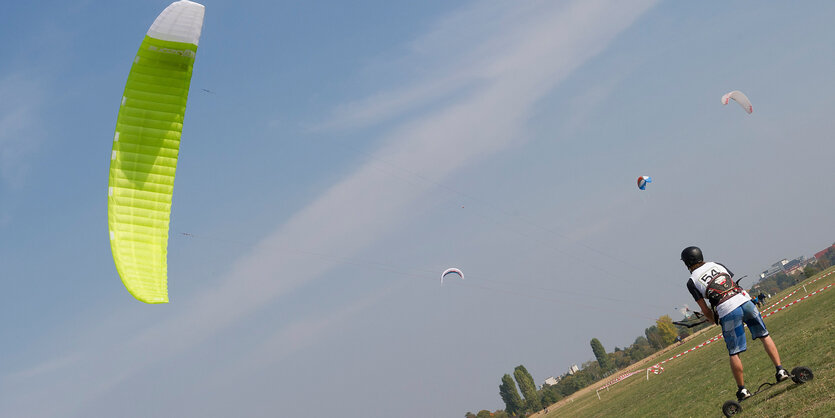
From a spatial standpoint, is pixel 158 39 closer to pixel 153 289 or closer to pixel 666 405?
pixel 153 289

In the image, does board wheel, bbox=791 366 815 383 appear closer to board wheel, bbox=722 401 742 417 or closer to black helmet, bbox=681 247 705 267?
board wheel, bbox=722 401 742 417

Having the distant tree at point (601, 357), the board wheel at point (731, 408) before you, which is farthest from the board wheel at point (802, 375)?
the distant tree at point (601, 357)

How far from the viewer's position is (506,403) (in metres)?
127

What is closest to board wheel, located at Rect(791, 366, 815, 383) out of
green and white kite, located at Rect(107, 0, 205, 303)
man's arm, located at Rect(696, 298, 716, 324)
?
man's arm, located at Rect(696, 298, 716, 324)

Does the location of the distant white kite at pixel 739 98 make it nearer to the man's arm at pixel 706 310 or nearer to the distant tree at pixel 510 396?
the man's arm at pixel 706 310

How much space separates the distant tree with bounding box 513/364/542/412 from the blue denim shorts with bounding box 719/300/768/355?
11426 centimetres

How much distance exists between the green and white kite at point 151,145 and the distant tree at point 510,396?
373 feet

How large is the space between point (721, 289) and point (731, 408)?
1399 mm

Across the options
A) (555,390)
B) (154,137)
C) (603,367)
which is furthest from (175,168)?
(603,367)

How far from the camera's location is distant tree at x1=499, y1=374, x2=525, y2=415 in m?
123

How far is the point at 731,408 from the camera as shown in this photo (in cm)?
763

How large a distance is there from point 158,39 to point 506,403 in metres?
121

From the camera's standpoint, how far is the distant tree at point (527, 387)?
11794 centimetres

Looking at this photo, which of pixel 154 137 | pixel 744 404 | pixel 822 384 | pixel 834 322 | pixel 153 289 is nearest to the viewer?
pixel 822 384
